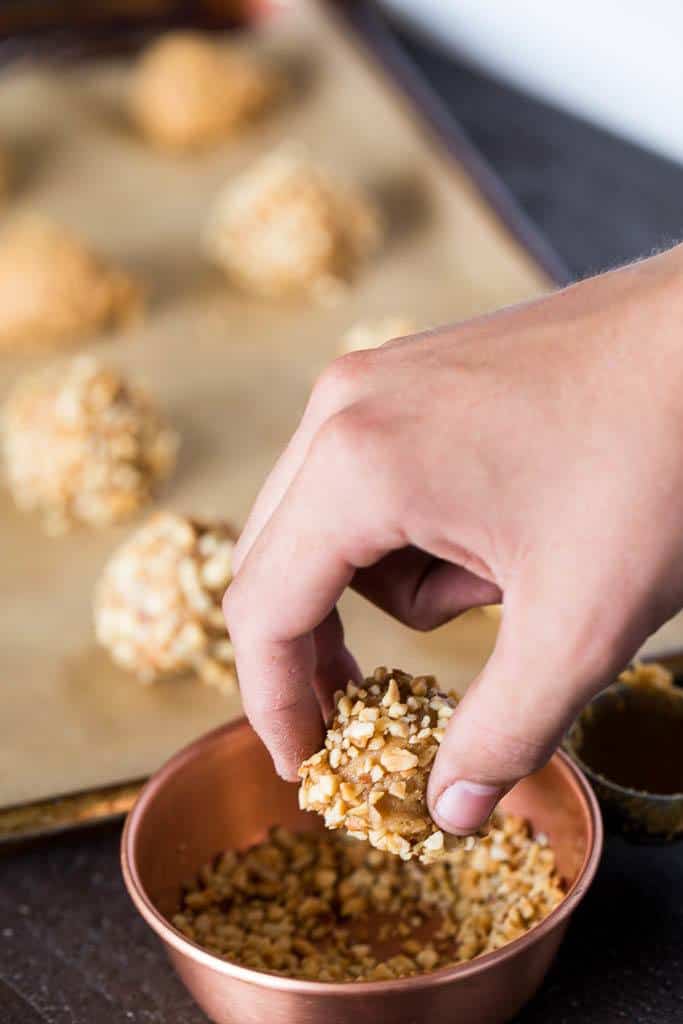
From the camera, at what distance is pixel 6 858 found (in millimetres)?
1274

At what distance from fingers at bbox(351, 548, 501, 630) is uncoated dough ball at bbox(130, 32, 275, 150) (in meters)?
1.57

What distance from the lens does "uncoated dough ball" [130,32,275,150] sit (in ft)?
8.07

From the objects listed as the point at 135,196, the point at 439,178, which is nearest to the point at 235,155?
the point at 135,196

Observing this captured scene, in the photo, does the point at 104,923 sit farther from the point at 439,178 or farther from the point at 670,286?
the point at 439,178

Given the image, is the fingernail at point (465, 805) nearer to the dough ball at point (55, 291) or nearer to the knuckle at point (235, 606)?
the knuckle at point (235, 606)

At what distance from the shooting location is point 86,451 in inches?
68.7

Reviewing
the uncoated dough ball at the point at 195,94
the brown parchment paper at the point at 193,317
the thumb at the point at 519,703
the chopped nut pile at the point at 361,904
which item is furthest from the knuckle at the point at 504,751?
the uncoated dough ball at the point at 195,94

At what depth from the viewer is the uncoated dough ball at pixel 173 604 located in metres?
1.44

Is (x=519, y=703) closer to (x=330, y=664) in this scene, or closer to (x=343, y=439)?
(x=343, y=439)

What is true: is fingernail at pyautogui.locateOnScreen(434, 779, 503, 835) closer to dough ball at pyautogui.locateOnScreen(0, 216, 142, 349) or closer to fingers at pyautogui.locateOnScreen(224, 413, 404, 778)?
fingers at pyautogui.locateOnScreen(224, 413, 404, 778)

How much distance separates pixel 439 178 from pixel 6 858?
1.45m

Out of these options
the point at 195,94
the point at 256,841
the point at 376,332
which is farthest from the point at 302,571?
the point at 195,94

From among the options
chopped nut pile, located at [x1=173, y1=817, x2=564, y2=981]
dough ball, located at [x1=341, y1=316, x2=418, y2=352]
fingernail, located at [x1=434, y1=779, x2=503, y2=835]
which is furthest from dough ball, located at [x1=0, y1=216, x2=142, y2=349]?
fingernail, located at [x1=434, y1=779, x2=503, y2=835]

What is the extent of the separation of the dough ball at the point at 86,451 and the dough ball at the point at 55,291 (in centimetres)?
27
